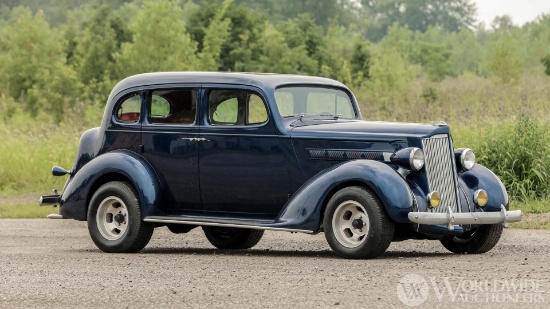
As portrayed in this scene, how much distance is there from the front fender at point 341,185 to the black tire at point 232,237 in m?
1.79

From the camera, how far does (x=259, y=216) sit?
11992 millimetres

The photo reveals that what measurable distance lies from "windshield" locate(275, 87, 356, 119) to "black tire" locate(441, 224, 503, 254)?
1952mm

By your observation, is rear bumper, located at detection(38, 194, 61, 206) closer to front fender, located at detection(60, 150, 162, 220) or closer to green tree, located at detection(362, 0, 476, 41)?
front fender, located at detection(60, 150, 162, 220)

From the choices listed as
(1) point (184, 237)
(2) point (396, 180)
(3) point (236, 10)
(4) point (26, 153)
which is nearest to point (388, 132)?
(2) point (396, 180)

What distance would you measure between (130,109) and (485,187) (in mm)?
4141

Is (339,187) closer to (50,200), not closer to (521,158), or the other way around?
(50,200)

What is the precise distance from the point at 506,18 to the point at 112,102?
11688cm

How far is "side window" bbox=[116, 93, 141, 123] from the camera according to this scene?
42.5 feet

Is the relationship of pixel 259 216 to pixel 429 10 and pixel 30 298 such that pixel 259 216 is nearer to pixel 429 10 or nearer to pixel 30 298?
pixel 30 298

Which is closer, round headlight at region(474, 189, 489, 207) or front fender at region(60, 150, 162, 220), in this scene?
round headlight at region(474, 189, 489, 207)

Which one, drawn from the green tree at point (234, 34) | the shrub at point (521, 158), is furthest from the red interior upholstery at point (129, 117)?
the green tree at point (234, 34)

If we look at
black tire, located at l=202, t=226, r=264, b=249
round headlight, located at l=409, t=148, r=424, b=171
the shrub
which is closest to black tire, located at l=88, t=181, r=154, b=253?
black tire, located at l=202, t=226, r=264, b=249

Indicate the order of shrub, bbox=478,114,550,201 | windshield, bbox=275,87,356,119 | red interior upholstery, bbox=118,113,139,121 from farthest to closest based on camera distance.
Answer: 1. shrub, bbox=478,114,550,201
2. red interior upholstery, bbox=118,113,139,121
3. windshield, bbox=275,87,356,119

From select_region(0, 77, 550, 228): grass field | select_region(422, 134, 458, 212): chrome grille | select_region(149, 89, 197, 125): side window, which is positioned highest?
select_region(149, 89, 197, 125): side window
